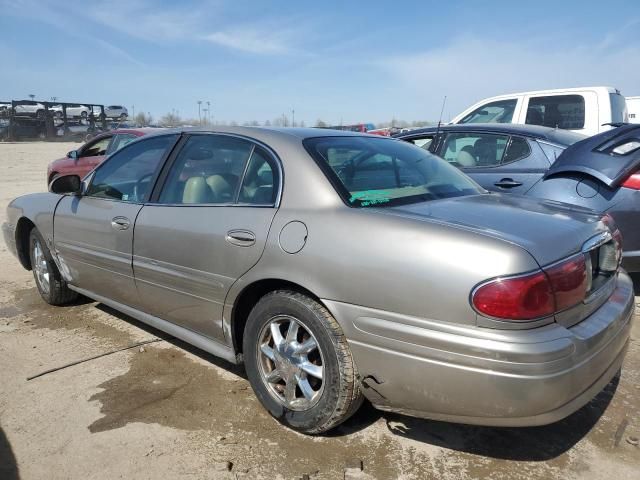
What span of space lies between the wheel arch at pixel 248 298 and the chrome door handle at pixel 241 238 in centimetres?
20

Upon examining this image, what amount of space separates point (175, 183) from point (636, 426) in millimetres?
2888

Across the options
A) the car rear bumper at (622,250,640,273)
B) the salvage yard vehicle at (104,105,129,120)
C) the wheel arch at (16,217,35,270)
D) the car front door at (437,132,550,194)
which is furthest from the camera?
the salvage yard vehicle at (104,105,129,120)

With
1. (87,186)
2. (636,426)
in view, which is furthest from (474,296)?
(87,186)

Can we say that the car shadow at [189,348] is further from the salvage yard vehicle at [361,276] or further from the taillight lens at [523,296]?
the taillight lens at [523,296]

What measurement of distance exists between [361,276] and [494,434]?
3.73 ft

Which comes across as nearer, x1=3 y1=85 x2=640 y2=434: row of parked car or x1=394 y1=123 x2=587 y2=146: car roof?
x1=3 y1=85 x2=640 y2=434: row of parked car

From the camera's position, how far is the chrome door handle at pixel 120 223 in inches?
133

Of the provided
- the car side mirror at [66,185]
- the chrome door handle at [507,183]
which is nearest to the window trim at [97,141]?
the car side mirror at [66,185]

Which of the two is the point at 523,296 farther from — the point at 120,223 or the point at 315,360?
the point at 120,223

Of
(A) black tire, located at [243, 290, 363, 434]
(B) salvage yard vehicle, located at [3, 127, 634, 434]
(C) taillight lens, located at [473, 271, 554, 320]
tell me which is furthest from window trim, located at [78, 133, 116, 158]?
(C) taillight lens, located at [473, 271, 554, 320]

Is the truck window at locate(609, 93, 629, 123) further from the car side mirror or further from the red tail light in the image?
the car side mirror

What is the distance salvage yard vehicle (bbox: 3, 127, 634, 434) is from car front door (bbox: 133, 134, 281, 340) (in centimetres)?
1

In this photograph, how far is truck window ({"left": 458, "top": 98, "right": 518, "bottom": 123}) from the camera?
7918 millimetres

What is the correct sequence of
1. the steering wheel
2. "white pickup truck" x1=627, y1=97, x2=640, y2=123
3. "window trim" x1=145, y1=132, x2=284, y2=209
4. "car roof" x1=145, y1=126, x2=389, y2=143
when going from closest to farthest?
1. "window trim" x1=145, y1=132, x2=284, y2=209
2. "car roof" x1=145, y1=126, x2=389, y2=143
3. the steering wheel
4. "white pickup truck" x1=627, y1=97, x2=640, y2=123
